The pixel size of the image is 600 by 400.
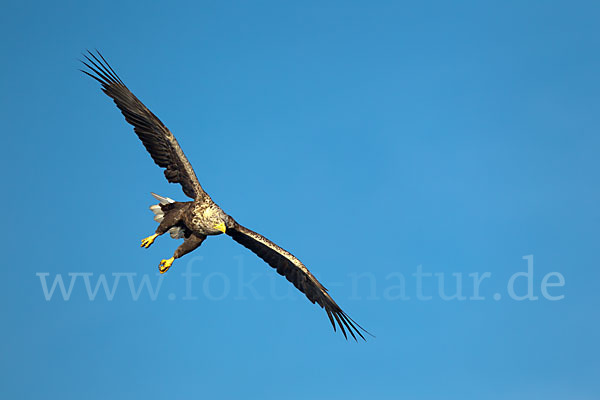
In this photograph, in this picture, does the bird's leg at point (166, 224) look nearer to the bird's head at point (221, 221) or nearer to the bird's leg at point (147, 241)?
the bird's leg at point (147, 241)

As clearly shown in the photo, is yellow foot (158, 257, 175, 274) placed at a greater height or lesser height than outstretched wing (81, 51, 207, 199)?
lesser

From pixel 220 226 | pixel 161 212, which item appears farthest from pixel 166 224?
pixel 220 226

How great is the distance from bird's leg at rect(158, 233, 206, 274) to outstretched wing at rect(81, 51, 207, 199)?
0.83 metres

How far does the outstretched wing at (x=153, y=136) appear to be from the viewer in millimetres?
15711

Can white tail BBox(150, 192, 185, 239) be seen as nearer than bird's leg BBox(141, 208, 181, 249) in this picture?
No

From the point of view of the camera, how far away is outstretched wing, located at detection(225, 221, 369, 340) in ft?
55.2

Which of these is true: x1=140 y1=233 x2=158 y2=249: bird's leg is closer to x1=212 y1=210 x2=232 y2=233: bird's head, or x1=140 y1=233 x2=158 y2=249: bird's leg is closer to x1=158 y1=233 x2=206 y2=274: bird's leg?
x1=158 y1=233 x2=206 y2=274: bird's leg

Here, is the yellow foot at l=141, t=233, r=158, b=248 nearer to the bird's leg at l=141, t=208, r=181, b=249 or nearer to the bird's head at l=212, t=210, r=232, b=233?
the bird's leg at l=141, t=208, r=181, b=249

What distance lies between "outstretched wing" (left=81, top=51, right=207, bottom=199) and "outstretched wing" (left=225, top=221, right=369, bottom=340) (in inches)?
59.4

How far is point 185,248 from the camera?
51.8 feet

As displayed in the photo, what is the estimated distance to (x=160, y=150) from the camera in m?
15.9

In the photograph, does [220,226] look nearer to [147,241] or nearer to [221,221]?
[221,221]

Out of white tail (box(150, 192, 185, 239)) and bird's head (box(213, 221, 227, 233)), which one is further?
white tail (box(150, 192, 185, 239))

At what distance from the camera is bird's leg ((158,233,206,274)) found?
51.0 ft
